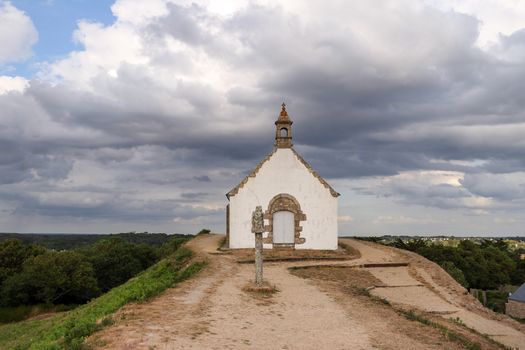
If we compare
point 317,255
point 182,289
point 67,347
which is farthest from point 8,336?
point 67,347

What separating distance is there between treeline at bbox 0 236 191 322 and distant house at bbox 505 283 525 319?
30.7m

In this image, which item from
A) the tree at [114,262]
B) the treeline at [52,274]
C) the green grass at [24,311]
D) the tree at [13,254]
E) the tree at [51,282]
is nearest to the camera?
the green grass at [24,311]

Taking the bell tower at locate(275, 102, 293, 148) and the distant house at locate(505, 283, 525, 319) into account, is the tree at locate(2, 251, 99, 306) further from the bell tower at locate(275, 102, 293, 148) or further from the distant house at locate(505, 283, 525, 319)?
the distant house at locate(505, 283, 525, 319)

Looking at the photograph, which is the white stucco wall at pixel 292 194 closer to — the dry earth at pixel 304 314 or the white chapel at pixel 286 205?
the white chapel at pixel 286 205

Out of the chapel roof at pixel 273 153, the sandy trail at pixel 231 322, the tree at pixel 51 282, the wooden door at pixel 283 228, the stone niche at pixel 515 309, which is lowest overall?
the stone niche at pixel 515 309

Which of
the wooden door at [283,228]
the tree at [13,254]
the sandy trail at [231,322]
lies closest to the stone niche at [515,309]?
the wooden door at [283,228]

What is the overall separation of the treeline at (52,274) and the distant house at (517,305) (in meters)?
30.7

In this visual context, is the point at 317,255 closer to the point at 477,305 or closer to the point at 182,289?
the point at 477,305

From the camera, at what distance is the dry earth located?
10.0m

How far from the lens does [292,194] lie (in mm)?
27656

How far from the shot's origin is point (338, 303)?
15.1 meters

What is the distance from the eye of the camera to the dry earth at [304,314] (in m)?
10.0

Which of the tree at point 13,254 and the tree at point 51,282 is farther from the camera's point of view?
the tree at point 13,254

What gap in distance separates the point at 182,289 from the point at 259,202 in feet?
40.7
